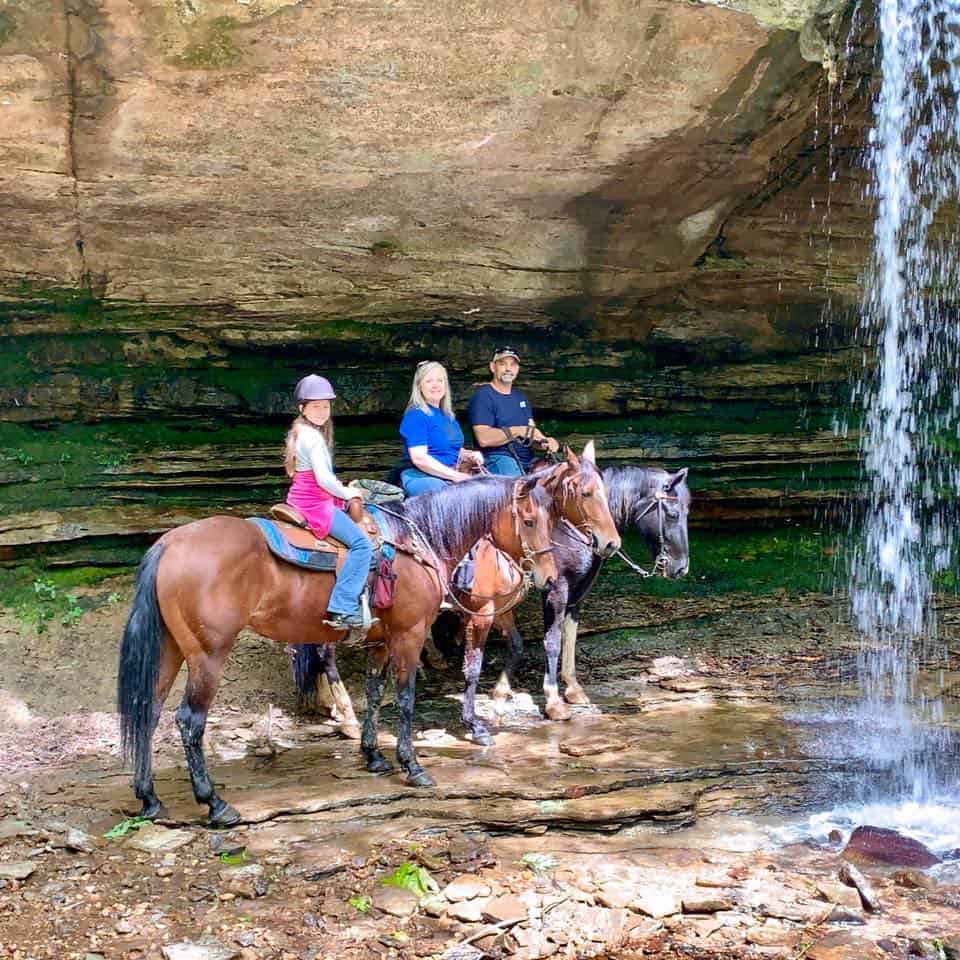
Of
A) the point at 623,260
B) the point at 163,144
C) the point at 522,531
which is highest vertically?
the point at 163,144

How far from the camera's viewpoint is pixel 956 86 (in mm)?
9219

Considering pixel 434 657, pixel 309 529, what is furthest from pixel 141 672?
pixel 434 657

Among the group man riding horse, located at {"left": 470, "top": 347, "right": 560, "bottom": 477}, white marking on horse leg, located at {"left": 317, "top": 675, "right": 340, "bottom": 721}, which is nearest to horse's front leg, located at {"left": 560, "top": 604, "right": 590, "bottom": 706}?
man riding horse, located at {"left": 470, "top": 347, "right": 560, "bottom": 477}

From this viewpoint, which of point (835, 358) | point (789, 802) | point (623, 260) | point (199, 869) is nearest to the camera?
point (199, 869)

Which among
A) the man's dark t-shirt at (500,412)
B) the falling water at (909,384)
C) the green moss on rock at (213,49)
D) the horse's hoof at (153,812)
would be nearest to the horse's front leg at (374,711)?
the horse's hoof at (153,812)

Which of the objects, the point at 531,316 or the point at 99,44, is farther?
the point at 531,316

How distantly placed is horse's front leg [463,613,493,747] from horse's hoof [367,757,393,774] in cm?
92

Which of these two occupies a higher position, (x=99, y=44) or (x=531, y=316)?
(x=99, y=44)

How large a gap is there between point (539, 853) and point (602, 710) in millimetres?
3169

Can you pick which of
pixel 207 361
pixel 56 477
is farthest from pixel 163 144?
pixel 56 477

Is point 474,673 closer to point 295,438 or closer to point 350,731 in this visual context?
point 350,731

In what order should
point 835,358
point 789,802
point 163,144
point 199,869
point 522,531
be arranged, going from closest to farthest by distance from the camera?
1. point 199,869
2. point 789,802
3. point 522,531
4. point 163,144
5. point 835,358

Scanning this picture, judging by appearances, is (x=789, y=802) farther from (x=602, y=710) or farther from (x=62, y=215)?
(x=62, y=215)

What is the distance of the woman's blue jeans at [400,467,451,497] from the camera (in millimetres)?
8805
